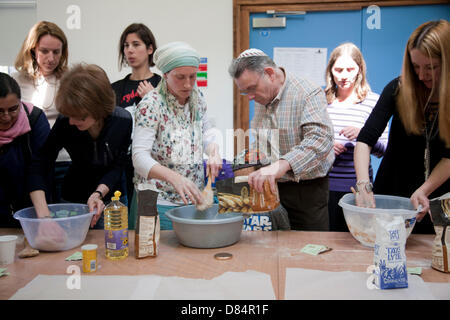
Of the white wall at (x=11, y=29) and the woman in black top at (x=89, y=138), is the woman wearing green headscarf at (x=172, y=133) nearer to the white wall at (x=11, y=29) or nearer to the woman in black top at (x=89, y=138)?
the woman in black top at (x=89, y=138)

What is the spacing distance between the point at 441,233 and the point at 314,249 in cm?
43

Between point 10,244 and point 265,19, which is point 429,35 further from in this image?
point 265,19

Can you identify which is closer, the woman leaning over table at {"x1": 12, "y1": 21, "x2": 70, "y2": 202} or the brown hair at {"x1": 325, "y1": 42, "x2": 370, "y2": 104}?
the woman leaning over table at {"x1": 12, "y1": 21, "x2": 70, "y2": 202}

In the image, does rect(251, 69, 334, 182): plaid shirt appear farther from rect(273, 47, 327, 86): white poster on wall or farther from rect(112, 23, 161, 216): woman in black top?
rect(273, 47, 327, 86): white poster on wall

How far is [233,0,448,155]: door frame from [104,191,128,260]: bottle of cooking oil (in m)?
Result: 1.99

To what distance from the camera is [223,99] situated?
3.43 metres

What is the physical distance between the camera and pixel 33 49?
6.84 feet

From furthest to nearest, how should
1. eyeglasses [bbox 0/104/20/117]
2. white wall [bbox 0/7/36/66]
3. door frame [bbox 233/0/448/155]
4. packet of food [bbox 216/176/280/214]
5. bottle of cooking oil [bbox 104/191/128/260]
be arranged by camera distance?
white wall [bbox 0/7/36/66], door frame [bbox 233/0/448/155], eyeglasses [bbox 0/104/20/117], packet of food [bbox 216/176/280/214], bottle of cooking oil [bbox 104/191/128/260]

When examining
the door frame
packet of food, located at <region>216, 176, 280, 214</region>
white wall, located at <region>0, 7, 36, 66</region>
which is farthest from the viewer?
white wall, located at <region>0, 7, 36, 66</region>

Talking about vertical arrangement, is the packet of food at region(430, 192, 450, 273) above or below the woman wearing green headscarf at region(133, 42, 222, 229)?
below

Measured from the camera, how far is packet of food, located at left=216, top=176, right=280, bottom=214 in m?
1.50

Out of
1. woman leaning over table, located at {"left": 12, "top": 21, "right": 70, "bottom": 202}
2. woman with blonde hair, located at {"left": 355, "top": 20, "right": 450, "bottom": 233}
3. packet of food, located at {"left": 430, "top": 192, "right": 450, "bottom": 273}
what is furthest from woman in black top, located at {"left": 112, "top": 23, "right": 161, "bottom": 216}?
packet of food, located at {"left": 430, "top": 192, "right": 450, "bottom": 273}

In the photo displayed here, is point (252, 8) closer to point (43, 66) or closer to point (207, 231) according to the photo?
point (43, 66)
